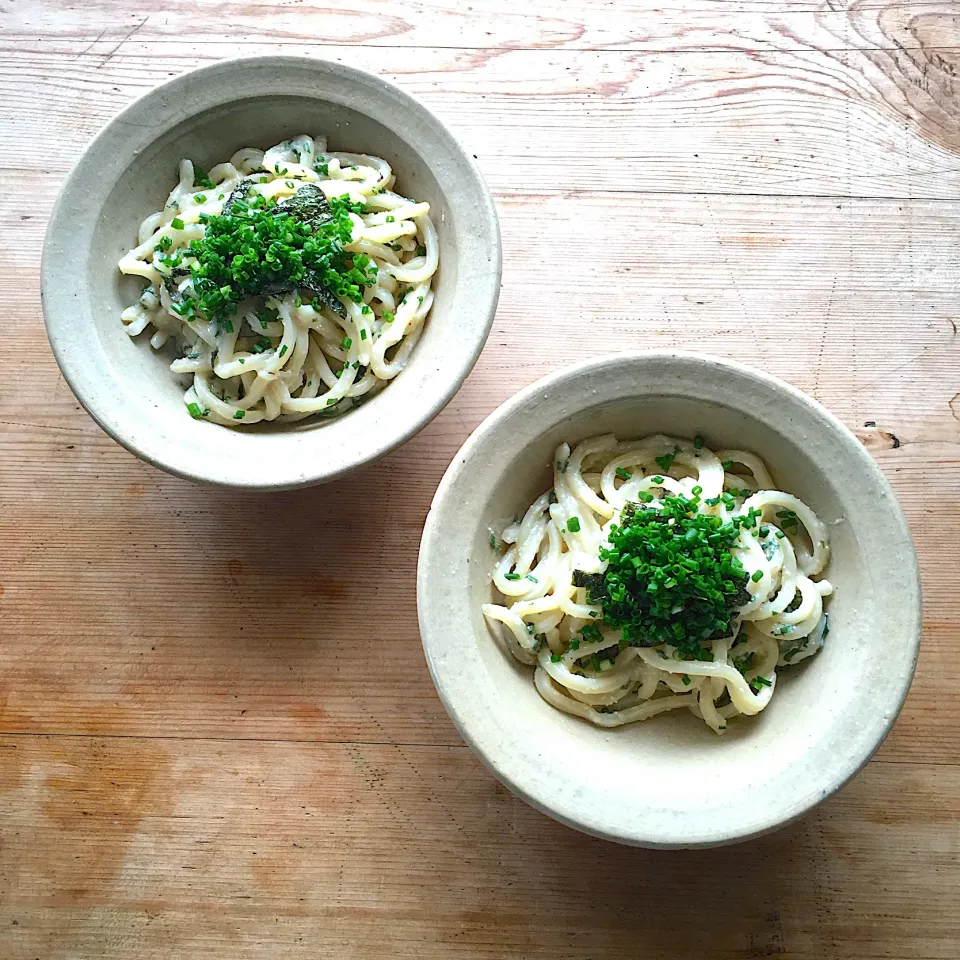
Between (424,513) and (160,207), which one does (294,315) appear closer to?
(160,207)

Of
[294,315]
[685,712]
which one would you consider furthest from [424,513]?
[685,712]

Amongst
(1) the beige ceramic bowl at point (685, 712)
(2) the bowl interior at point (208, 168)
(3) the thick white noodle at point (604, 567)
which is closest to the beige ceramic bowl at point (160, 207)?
(2) the bowl interior at point (208, 168)

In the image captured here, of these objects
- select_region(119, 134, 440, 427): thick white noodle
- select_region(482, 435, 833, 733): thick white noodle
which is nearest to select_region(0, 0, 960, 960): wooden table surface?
select_region(119, 134, 440, 427): thick white noodle

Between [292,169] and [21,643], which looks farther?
[21,643]

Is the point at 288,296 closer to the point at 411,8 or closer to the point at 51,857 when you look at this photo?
the point at 411,8

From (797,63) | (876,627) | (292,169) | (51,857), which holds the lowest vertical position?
(51,857)

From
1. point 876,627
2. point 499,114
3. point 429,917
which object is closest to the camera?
point 876,627

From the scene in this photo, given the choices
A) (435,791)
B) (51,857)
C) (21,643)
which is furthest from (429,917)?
(21,643)
